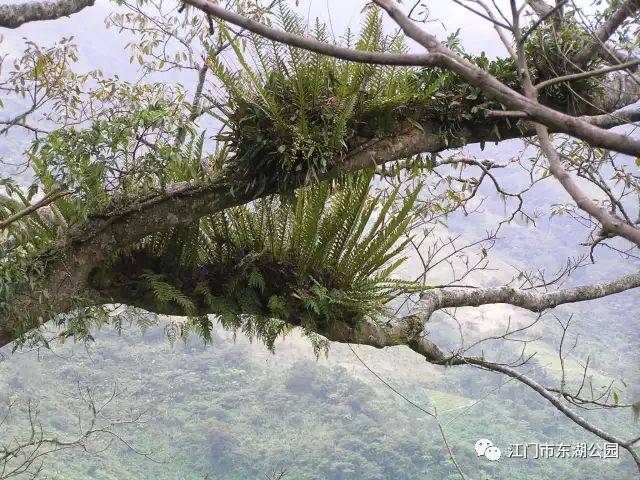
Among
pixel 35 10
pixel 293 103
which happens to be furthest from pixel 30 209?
pixel 293 103

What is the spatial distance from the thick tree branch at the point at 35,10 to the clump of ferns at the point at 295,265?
0.71 meters

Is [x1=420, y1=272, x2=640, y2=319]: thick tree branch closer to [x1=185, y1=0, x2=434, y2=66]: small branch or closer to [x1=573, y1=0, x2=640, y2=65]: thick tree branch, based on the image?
[x1=573, y1=0, x2=640, y2=65]: thick tree branch

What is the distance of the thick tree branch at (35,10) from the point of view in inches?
67.0

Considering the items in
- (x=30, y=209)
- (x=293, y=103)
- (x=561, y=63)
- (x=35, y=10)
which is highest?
(x=561, y=63)

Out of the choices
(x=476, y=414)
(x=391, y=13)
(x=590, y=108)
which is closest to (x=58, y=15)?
(x=391, y=13)

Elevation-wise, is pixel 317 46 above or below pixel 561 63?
below

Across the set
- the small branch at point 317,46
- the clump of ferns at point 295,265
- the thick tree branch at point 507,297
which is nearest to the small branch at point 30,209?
the clump of ferns at point 295,265

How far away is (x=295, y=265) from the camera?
202 cm

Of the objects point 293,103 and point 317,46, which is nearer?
Result: point 317,46

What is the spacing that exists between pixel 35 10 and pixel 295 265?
3.42 feet

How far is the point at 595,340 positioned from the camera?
16641 millimetres

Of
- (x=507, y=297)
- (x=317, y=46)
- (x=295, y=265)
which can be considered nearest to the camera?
(x=317, y=46)

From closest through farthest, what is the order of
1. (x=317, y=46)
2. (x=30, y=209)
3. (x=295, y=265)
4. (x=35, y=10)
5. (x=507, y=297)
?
(x=317, y=46)
(x=30, y=209)
(x=35, y=10)
(x=295, y=265)
(x=507, y=297)

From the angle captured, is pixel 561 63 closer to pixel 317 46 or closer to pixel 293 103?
pixel 293 103
